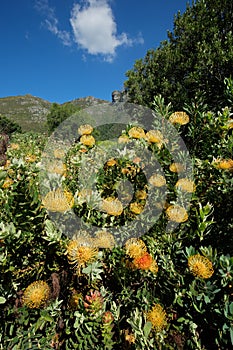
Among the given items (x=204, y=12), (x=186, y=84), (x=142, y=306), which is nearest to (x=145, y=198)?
(x=142, y=306)

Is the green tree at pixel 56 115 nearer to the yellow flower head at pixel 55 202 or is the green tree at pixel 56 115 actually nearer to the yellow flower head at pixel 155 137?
the yellow flower head at pixel 155 137

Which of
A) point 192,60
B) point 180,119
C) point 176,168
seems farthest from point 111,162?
point 192,60

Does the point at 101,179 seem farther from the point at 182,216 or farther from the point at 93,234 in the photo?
the point at 182,216

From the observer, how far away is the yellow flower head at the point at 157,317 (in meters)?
1.15

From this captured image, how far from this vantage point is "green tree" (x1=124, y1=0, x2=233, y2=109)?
11.8 meters

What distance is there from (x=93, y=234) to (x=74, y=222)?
0.36 ft

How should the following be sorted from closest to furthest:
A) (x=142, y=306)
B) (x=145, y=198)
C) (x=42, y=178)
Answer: (x=142, y=306)
(x=42, y=178)
(x=145, y=198)

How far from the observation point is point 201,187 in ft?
4.97

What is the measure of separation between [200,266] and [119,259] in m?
0.36

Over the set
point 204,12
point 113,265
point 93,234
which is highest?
point 204,12

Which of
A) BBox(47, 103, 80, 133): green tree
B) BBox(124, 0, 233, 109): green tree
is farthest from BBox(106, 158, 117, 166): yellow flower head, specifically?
BBox(47, 103, 80, 133): green tree

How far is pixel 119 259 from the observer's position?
1.29 m

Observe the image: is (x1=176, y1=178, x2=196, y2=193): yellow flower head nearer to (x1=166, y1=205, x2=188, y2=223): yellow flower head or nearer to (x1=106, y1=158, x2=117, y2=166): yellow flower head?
(x1=166, y1=205, x2=188, y2=223): yellow flower head

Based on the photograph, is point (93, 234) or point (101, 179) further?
point (101, 179)
